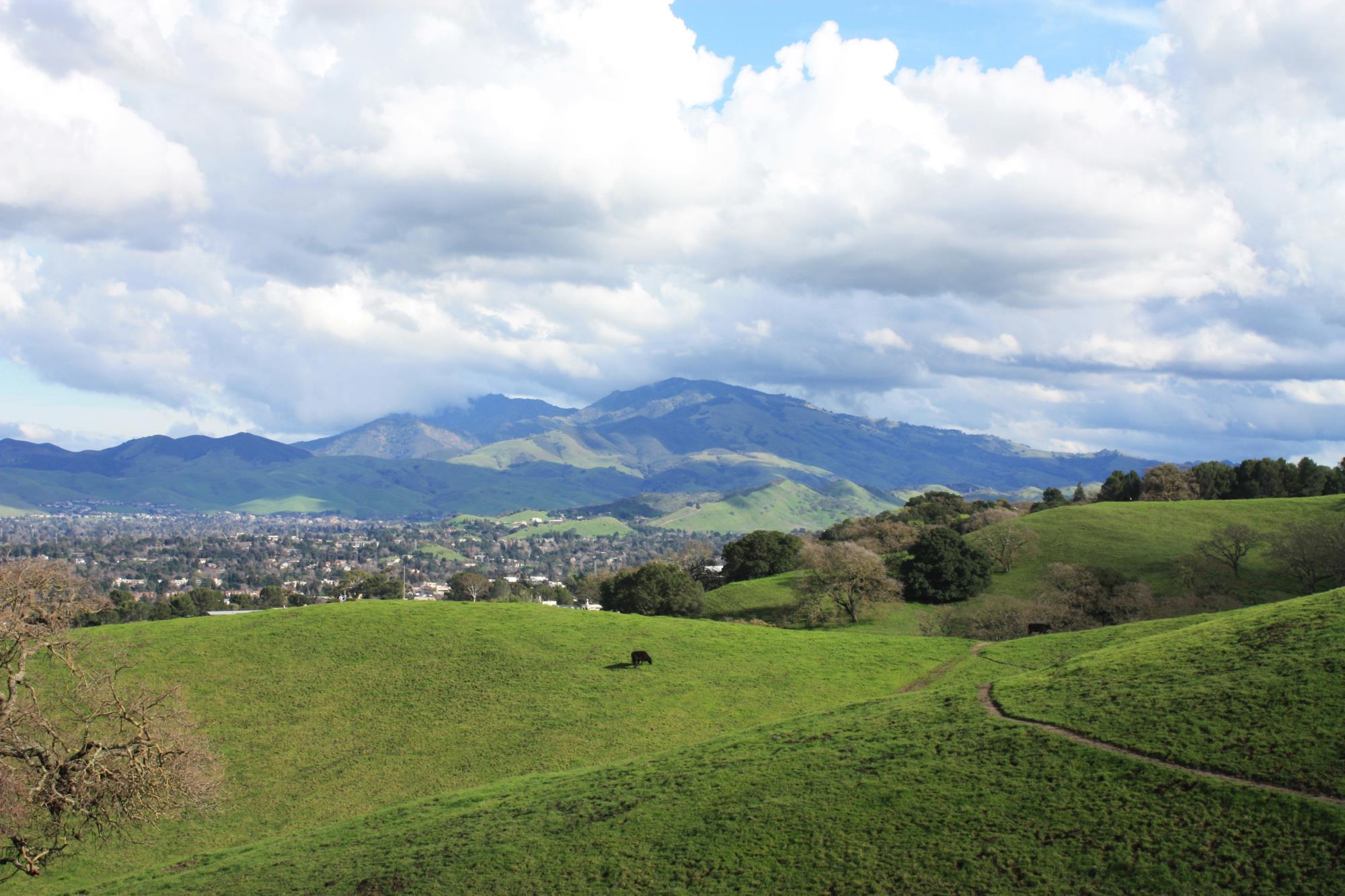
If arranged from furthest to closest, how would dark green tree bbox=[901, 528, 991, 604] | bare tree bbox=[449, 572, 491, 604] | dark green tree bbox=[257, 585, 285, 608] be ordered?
bare tree bbox=[449, 572, 491, 604] → dark green tree bbox=[257, 585, 285, 608] → dark green tree bbox=[901, 528, 991, 604]

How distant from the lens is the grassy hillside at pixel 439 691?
40.7m

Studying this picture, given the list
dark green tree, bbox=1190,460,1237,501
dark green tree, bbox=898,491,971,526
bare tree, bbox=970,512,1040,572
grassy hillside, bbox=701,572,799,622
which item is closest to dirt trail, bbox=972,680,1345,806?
grassy hillside, bbox=701,572,799,622

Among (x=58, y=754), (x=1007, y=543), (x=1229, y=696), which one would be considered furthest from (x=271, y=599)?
(x=1229, y=696)

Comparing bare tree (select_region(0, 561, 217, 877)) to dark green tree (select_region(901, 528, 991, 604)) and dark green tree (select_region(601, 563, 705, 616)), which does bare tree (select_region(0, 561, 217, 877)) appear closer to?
dark green tree (select_region(601, 563, 705, 616))

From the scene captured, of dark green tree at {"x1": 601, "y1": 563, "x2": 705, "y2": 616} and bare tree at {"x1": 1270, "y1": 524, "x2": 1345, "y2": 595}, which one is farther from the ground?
bare tree at {"x1": 1270, "y1": 524, "x2": 1345, "y2": 595}

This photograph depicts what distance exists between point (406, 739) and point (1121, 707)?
121 feet

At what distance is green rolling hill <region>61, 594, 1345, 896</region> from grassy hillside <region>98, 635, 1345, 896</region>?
7cm

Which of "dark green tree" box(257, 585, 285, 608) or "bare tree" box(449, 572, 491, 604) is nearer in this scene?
"dark green tree" box(257, 585, 285, 608)

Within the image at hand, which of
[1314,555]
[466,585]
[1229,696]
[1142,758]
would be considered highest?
[1314,555]

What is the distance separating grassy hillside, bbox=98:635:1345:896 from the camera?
70.3 ft

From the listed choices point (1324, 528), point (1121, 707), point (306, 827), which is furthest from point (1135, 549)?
point (306, 827)

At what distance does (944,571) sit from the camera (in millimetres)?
91562

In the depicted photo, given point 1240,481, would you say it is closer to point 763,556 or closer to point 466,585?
point 763,556

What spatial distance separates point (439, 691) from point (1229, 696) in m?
44.2
